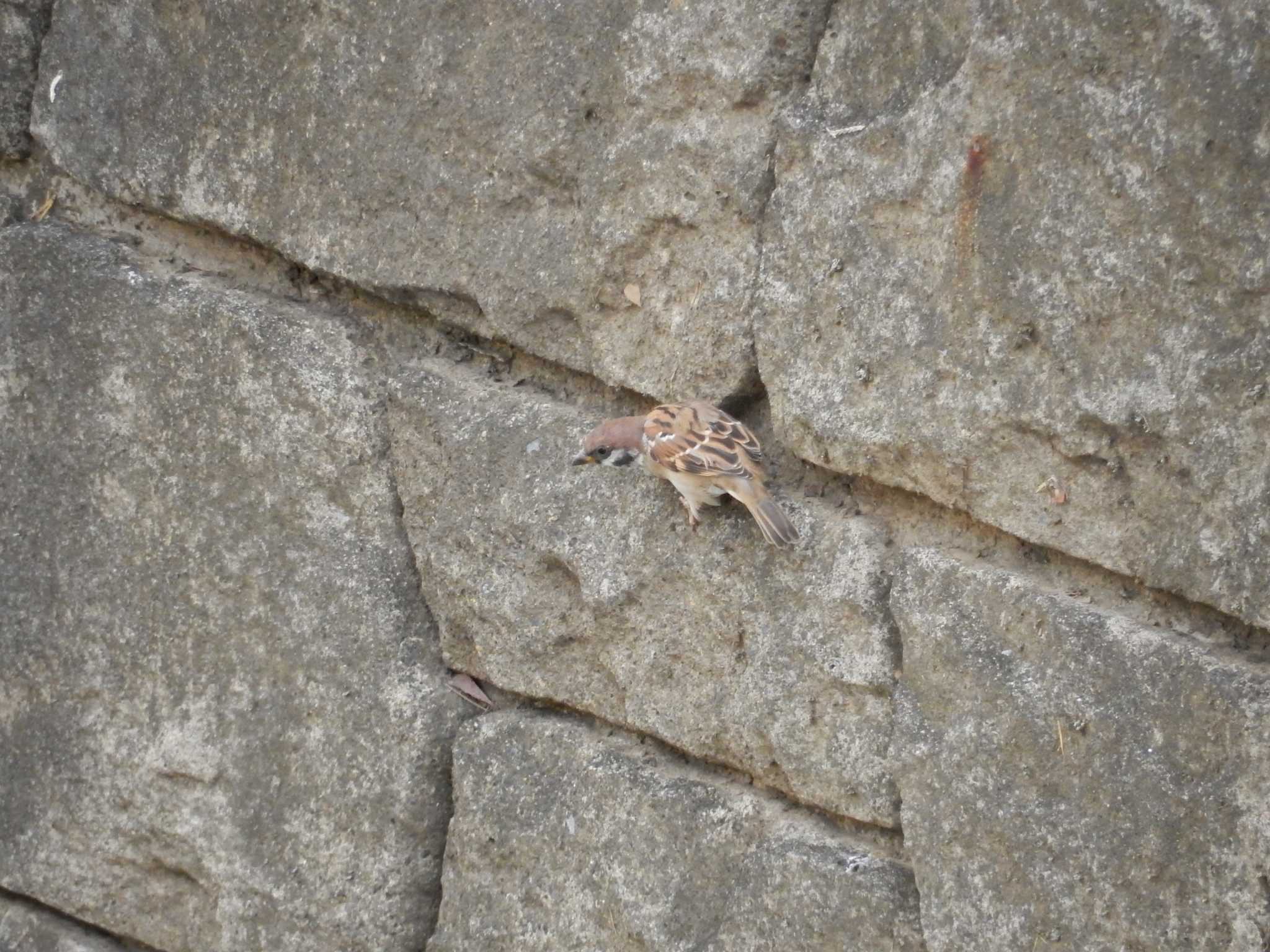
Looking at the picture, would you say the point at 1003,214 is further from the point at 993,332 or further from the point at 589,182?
the point at 589,182

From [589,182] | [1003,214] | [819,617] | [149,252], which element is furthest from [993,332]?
[149,252]

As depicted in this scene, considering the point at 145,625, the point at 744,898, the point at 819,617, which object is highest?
the point at 819,617

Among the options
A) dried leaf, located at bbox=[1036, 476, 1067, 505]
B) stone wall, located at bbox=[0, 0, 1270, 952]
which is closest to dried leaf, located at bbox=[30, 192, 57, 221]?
stone wall, located at bbox=[0, 0, 1270, 952]

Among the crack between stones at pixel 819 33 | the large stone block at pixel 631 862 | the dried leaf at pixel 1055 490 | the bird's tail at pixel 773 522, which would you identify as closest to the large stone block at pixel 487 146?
the crack between stones at pixel 819 33

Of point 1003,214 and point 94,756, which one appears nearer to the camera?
point 1003,214

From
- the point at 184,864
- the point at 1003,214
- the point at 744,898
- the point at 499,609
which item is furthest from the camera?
the point at 184,864

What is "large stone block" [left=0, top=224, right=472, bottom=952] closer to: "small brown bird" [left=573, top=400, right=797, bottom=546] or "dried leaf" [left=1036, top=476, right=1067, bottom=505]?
"small brown bird" [left=573, top=400, right=797, bottom=546]
